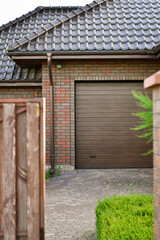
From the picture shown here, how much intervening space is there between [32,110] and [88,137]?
20.5 ft

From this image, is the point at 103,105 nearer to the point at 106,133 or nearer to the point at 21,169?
the point at 106,133

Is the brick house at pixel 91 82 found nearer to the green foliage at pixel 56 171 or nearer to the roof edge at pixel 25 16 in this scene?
the green foliage at pixel 56 171

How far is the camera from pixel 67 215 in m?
4.94

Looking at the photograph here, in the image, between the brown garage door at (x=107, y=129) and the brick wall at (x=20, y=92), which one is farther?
the brick wall at (x=20, y=92)

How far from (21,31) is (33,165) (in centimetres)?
935

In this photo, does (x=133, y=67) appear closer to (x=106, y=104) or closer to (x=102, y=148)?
(x=106, y=104)

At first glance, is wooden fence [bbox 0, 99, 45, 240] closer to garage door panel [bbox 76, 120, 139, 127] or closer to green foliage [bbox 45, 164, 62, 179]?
green foliage [bbox 45, 164, 62, 179]

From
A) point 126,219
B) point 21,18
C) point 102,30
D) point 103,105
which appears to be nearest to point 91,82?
point 103,105

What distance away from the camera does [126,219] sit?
11.1 feet

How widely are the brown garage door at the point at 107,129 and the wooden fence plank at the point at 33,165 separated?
6181 millimetres

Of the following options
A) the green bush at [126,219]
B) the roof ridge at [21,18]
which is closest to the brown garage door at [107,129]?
the roof ridge at [21,18]

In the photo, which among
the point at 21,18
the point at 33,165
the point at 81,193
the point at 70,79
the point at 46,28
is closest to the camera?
the point at 33,165

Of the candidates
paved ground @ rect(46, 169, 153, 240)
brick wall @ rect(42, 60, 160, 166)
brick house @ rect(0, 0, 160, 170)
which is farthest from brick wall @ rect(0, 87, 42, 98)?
paved ground @ rect(46, 169, 153, 240)

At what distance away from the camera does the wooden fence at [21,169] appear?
2662 mm
